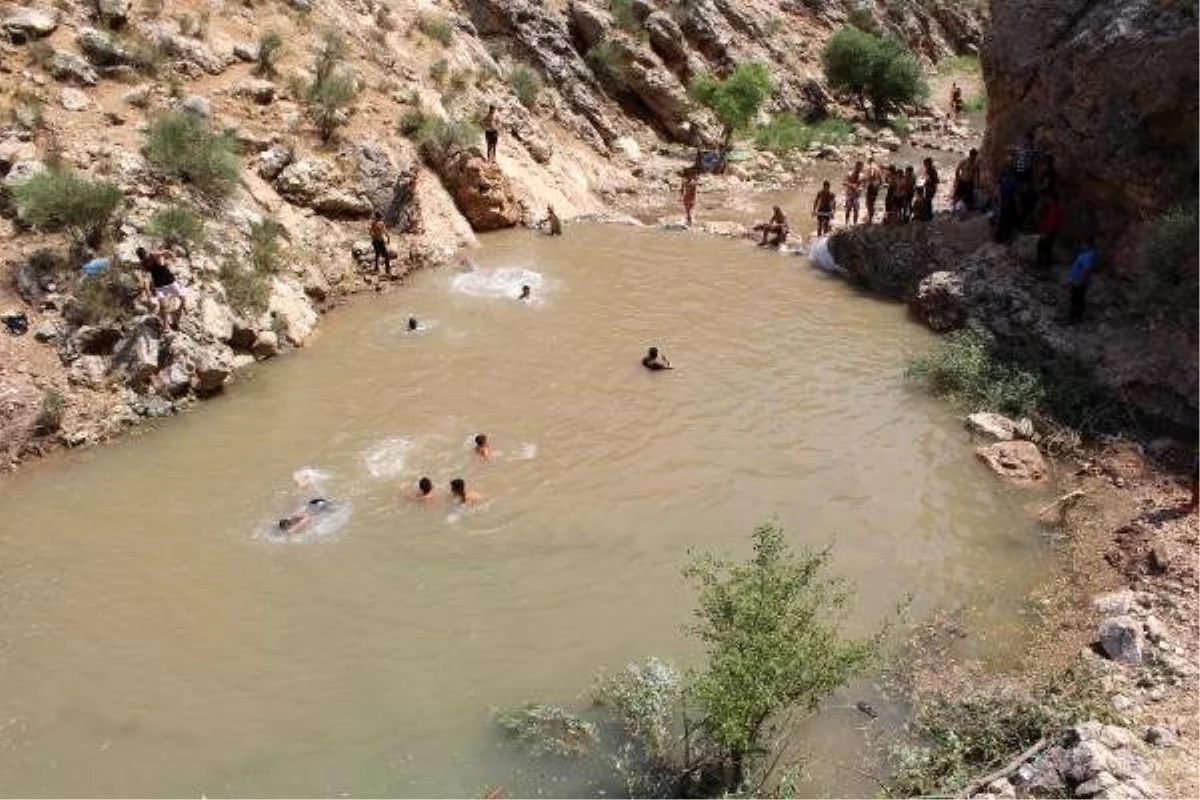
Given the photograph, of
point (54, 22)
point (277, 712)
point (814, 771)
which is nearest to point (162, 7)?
point (54, 22)

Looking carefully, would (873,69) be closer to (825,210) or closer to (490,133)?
(825,210)

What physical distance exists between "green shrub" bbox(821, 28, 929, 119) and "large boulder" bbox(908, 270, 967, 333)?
18.9 metres

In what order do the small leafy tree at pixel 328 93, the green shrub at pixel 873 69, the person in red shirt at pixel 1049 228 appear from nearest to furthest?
the person in red shirt at pixel 1049 228 → the small leafy tree at pixel 328 93 → the green shrub at pixel 873 69

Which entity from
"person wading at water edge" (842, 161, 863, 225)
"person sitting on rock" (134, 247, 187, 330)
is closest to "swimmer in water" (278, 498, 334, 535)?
"person sitting on rock" (134, 247, 187, 330)

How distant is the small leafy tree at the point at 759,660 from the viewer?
252 inches

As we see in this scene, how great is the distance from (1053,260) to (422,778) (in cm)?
1239

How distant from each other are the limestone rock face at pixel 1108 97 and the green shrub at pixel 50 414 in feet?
47.0

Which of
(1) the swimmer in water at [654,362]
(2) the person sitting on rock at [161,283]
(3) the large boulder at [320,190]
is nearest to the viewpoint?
(2) the person sitting on rock at [161,283]

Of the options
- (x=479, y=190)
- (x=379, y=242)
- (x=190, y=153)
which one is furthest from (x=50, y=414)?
(x=479, y=190)

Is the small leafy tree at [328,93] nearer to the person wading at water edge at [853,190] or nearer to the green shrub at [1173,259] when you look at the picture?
the person wading at water edge at [853,190]

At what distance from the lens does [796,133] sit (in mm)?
29266

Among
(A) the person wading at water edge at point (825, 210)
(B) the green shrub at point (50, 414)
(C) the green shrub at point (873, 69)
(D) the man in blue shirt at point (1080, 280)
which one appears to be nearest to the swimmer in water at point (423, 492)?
(B) the green shrub at point (50, 414)

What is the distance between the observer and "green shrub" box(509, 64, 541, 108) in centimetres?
2481

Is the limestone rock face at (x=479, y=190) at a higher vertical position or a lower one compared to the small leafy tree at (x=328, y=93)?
lower
